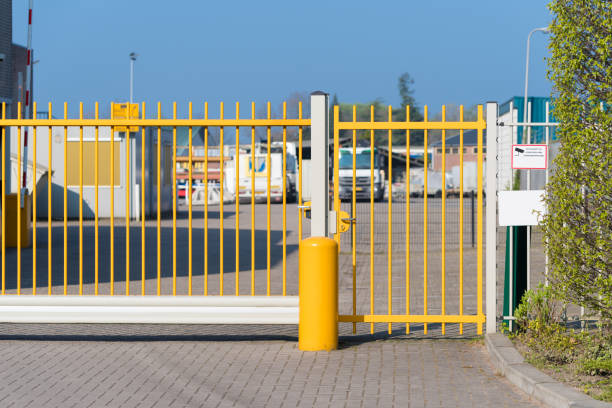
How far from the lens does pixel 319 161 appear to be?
793cm

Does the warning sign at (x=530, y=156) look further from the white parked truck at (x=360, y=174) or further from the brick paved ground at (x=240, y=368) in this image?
the white parked truck at (x=360, y=174)

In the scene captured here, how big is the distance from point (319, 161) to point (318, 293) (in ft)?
3.59

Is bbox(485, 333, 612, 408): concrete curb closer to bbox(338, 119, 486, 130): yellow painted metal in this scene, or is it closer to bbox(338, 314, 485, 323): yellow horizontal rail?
bbox(338, 314, 485, 323): yellow horizontal rail

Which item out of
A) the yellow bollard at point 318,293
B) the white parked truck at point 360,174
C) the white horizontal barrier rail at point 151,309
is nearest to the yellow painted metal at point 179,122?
the yellow bollard at point 318,293

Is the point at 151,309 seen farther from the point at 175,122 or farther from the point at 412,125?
the point at 412,125

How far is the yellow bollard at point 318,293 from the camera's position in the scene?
7.59 metres

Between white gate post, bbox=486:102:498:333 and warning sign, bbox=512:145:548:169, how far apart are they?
219mm

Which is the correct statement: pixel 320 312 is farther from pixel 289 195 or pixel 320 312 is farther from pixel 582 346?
pixel 289 195

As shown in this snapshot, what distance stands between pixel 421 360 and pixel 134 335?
283cm

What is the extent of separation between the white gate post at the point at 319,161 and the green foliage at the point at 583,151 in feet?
6.36

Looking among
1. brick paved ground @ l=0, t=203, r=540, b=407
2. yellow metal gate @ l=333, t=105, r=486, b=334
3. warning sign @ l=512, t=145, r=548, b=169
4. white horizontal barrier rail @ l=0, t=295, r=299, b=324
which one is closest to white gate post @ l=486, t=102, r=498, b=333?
yellow metal gate @ l=333, t=105, r=486, b=334

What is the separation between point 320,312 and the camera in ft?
25.1

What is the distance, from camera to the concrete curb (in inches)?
222

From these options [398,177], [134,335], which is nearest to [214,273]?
[134,335]
